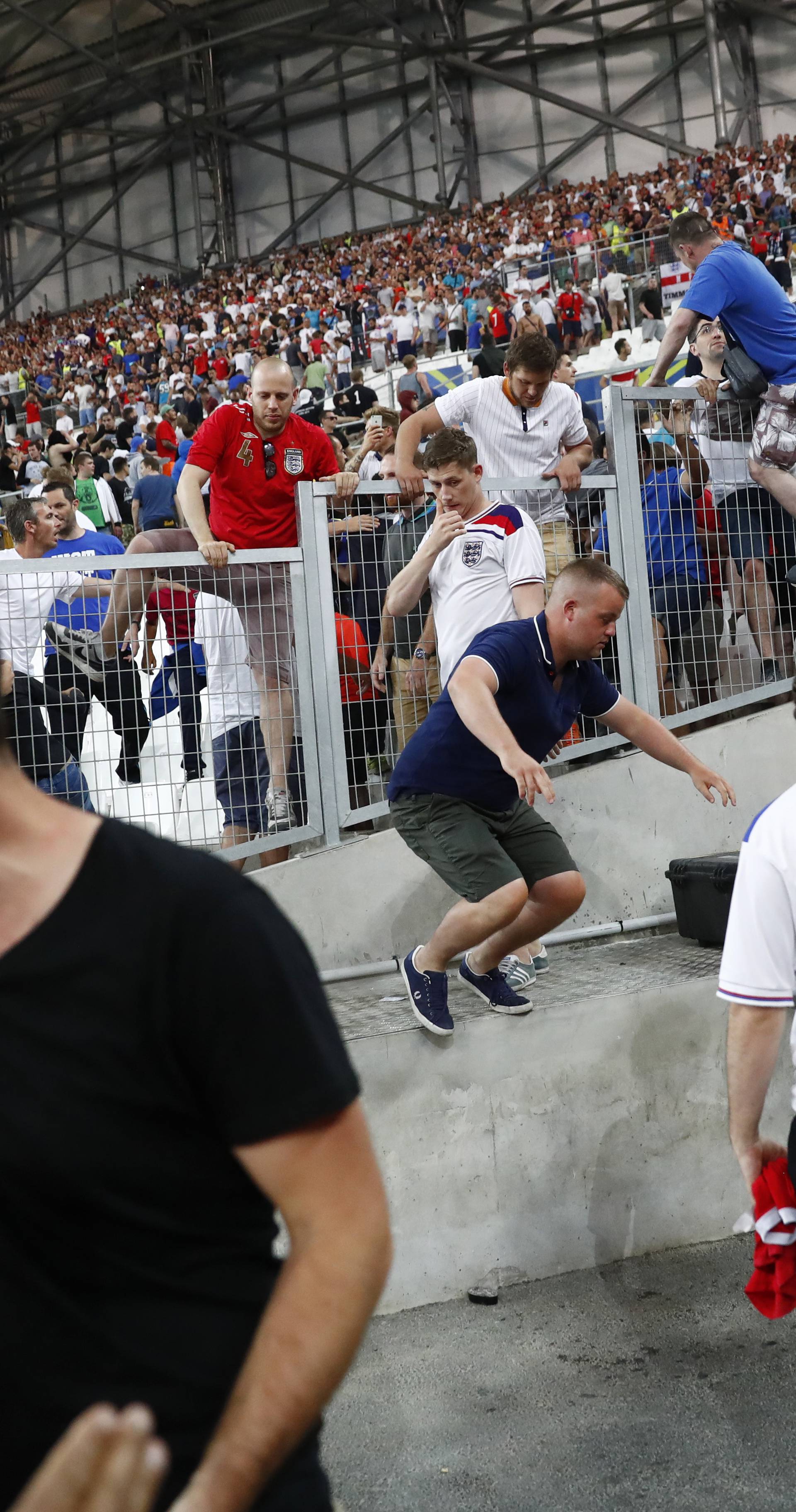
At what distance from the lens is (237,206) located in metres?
35.5

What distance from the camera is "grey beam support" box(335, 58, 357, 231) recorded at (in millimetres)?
34031

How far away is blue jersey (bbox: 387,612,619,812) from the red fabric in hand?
2.03m

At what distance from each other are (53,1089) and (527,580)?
13.3ft

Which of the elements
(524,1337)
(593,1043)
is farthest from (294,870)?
(524,1337)

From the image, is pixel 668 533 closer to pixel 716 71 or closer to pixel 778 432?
pixel 778 432

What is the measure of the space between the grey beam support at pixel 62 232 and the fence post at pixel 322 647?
3577cm

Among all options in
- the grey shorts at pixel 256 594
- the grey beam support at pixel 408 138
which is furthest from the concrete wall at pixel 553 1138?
the grey beam support at pixel 408 138

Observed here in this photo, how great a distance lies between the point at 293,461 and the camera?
5.48 metres

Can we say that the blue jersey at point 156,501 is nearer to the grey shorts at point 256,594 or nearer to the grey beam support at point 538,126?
the grey shorts at point 256,594

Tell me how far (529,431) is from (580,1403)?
378cm

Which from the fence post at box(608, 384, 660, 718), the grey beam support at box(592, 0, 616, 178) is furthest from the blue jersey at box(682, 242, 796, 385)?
the grey beam support at box(592, 0, 616, 178)

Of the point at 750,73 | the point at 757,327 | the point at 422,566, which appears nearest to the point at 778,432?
the point at 757,327

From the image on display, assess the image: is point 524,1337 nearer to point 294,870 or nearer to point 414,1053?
point 414,1053

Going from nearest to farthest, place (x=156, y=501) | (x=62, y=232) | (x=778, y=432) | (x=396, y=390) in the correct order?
(x=778, y=432) < (x=156, y=501) < (x=396, y=390) < (x=62, y=232)
